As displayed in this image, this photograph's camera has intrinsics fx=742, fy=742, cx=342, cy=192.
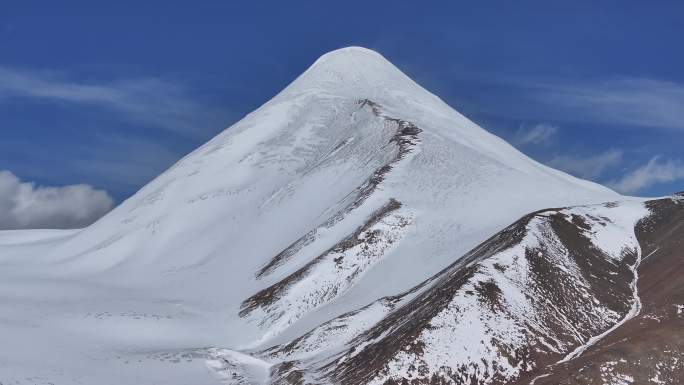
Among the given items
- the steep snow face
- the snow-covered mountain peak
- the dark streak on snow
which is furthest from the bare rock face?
the snow-covered mountain peak

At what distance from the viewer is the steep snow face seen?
6125 centimetres

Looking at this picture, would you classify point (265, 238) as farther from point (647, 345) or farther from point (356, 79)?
point (356, 79)

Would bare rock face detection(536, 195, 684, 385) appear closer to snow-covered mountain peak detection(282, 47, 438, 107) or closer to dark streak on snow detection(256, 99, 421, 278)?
dark streak on snow detection(256, 99, 421, 278)

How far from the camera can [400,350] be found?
150 feet

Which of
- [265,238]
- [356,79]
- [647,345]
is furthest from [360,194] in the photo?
[356,79]

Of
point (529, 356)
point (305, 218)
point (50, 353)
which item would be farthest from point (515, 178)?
point (50, 353)

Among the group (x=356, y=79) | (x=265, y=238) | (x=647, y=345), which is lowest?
(x=647, y=345)

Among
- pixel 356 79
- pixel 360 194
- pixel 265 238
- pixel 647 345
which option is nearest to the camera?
pixel 647 345

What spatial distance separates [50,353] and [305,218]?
4633cm

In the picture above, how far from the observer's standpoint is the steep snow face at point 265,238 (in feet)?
201

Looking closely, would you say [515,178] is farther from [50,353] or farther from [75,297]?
[50,353]

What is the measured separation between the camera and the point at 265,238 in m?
93.1

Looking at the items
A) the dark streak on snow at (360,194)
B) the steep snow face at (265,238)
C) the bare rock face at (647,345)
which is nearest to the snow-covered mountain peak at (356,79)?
the steep snow face at (265,238)

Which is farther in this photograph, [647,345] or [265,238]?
[265,238]
